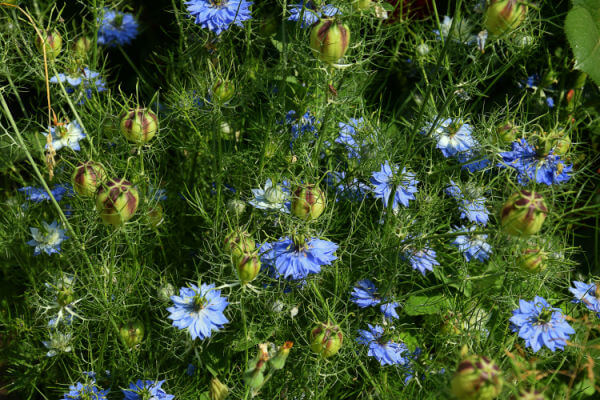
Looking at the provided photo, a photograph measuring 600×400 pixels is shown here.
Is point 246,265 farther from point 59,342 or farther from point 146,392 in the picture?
point 59,342

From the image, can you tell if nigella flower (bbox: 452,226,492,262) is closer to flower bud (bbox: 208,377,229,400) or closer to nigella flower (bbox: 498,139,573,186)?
nigella flower (bbox: 498,139,573,186)

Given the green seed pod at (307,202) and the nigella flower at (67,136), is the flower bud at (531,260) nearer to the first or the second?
the green seed pod at (307,202)

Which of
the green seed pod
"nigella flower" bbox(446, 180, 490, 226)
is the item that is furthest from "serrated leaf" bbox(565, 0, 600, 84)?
the green seed pod

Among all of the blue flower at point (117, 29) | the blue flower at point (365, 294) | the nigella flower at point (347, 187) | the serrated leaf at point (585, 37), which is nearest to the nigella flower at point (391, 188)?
the nigella flower at point (347, 187)

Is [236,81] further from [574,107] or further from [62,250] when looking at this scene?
[574,107]

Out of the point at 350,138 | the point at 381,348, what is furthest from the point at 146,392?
the point at 350,138
